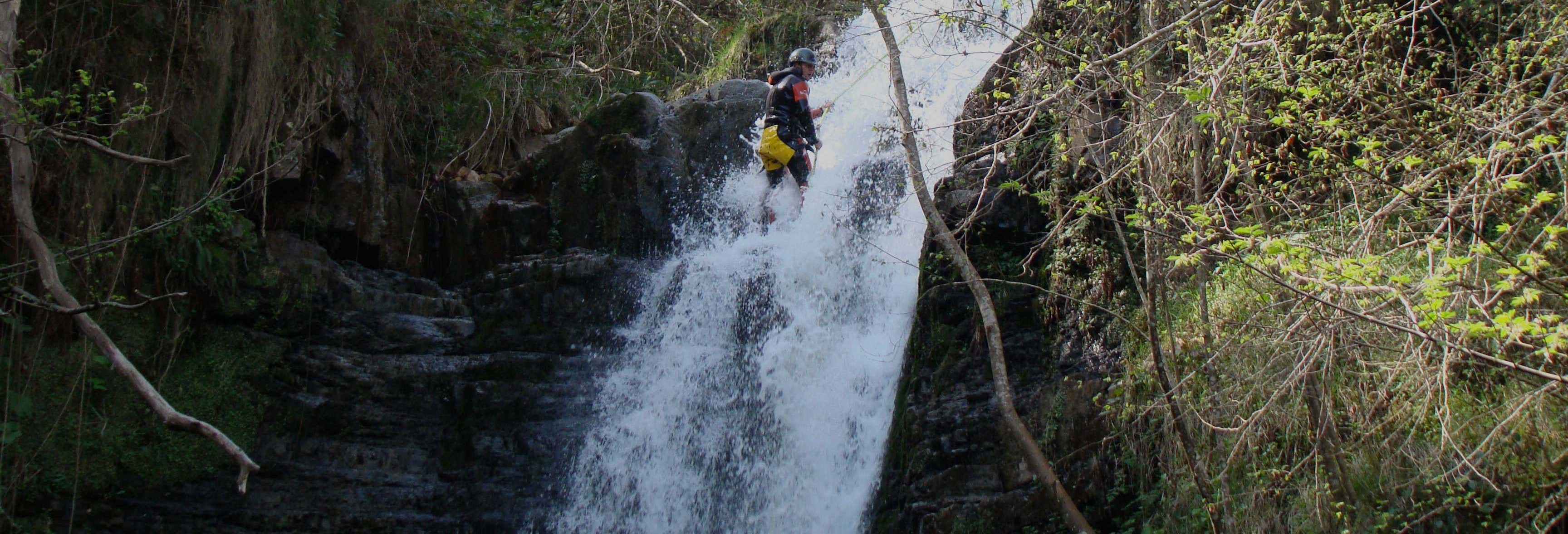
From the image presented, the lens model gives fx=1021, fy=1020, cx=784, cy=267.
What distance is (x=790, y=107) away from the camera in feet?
30.4

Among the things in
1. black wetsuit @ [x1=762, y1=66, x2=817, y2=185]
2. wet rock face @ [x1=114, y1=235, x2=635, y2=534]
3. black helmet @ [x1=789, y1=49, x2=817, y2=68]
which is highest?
black helmet @ [x1=789, y1=49, x2=817, y2=68]

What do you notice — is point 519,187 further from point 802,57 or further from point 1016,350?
point 1016,350

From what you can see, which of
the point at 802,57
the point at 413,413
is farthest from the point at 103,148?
the point at 802,57

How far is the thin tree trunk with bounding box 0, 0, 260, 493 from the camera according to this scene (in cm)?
445

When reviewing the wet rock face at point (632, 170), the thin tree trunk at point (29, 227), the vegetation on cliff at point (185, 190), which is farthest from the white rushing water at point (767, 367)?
the thin tree trunk at point (29, 227)

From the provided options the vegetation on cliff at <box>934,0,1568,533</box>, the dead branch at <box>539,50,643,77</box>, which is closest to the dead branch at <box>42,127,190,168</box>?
the vegetation on cliff at <box>934,0,1568,533</box>

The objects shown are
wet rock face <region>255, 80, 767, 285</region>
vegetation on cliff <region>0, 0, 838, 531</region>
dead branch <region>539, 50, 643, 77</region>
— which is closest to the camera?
vegetation on cliff <region>0, 0, 838, 531</region>

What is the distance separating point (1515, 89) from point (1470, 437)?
5.16 ft

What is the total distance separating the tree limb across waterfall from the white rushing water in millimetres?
440

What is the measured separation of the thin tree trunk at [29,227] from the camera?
4445 mm

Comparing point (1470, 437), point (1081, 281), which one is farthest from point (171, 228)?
point (1470, 437)

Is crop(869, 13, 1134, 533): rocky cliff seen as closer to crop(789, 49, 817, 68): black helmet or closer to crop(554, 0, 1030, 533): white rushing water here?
crop(554, 0, 1030, 533): white rushing water

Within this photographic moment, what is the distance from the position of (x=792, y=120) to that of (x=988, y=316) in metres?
3.87

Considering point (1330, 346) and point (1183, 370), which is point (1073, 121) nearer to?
point (1183, 370)
